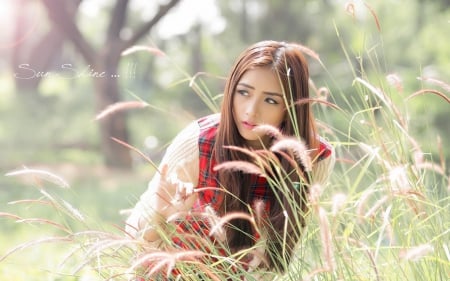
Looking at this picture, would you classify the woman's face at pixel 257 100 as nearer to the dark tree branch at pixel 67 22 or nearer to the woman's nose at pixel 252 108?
the woman's nose at pixel 252 108

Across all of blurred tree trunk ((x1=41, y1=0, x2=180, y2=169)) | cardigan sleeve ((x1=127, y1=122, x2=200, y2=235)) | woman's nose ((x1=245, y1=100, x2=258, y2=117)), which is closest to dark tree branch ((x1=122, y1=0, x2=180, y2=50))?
blurred tree trunk ((x1=41, y1=0, x2=180, y2=169))

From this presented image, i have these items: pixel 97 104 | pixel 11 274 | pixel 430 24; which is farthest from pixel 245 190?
pixel 430 24

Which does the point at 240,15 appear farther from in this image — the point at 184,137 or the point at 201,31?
the point at 184,137

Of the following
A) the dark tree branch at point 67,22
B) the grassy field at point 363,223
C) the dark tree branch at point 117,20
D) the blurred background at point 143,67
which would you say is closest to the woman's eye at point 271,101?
the grassy field at point 363,223

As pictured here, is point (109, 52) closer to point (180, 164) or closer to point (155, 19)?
point (155, 19)

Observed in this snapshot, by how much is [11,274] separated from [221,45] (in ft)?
17.7

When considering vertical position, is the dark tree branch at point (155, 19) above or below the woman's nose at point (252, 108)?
below

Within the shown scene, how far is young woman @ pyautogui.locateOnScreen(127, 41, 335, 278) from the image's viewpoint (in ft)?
4.60

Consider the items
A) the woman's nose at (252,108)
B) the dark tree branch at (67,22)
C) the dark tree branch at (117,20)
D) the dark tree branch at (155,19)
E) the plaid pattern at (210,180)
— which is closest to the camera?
the woman's nose at (252,108)

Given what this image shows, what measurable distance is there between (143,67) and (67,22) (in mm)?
3338

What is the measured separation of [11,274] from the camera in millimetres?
2719

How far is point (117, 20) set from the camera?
23.0 feet

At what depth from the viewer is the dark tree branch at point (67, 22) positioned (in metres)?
6.51

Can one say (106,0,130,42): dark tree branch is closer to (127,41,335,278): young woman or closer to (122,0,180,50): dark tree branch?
(122,0,180,50): dark tree branch
